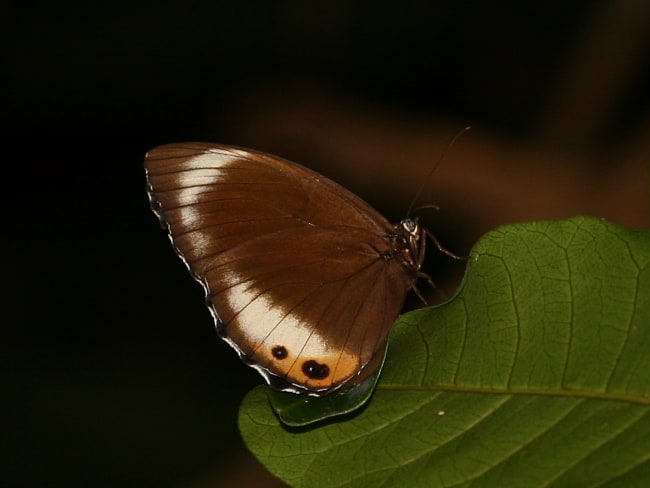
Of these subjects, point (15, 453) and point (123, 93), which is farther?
point (123, 93)

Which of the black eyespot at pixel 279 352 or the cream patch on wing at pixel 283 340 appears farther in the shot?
the black eyespot at pixel 279 352

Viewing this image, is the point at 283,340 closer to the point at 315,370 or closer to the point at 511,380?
the point at 315,370

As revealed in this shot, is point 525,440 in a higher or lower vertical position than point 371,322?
higher

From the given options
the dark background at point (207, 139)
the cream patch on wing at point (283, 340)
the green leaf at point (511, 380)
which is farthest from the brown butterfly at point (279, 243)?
the dark background at point (207, 139)

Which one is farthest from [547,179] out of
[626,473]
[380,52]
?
[626,473]

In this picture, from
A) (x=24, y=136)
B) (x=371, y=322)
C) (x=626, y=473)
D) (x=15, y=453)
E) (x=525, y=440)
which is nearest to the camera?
(x=626, y=473)

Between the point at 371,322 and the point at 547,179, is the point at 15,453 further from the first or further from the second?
the point at 547,179

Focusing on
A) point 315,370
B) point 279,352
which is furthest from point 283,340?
point 315,370

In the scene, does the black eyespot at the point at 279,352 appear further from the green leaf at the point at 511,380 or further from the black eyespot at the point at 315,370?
the green leaf at the point at 511,380
